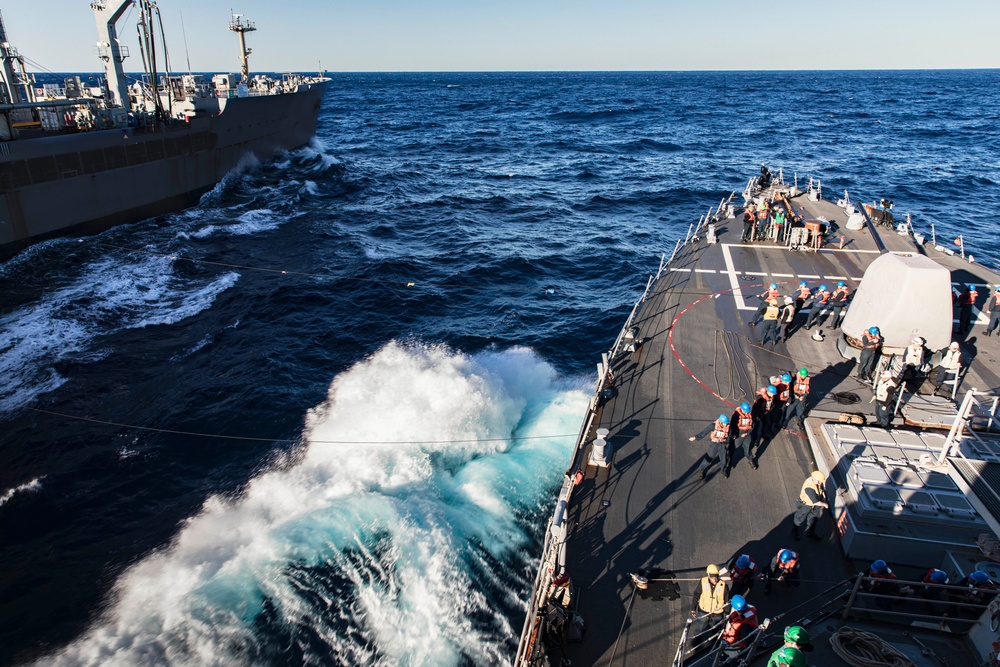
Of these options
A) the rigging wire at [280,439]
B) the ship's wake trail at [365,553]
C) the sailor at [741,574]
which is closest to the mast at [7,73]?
the rigging wire at [280,439]

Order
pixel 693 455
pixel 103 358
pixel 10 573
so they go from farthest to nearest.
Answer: pixel 103 358 < pixel 10 573 < pixel 693 455

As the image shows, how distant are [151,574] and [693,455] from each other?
15.4 metres

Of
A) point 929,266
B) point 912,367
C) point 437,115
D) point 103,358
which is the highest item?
point 437,115

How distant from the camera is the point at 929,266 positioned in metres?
17.8

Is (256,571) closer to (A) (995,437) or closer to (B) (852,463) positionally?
(B) (852,463)

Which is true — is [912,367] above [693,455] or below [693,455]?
above

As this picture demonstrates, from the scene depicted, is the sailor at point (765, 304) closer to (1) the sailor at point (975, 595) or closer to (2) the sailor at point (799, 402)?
(2) the sailor at point (799, 402)

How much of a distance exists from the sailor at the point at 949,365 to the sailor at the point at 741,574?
35.0 feet

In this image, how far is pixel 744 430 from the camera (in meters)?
14.7

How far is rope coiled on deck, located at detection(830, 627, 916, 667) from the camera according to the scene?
851 centimetres

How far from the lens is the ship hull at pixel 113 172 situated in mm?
40906

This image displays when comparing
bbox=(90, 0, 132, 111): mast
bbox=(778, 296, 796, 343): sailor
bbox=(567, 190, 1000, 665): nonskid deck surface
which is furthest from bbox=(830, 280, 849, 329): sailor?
bbox=(90, 0, 132, 111): mast

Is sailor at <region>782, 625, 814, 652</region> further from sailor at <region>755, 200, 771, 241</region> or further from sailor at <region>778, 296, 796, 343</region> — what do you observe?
sailor at <region>755, 200, 771, 241</region>

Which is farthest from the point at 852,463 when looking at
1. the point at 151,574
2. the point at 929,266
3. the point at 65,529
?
the point at 65,529
